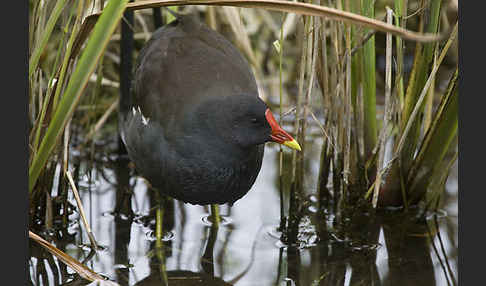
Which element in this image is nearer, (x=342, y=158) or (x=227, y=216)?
(x=342, y=158)

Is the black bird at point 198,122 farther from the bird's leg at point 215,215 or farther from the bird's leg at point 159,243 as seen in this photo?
the bird's leg at point 215,215

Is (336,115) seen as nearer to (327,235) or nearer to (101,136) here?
(327,235)

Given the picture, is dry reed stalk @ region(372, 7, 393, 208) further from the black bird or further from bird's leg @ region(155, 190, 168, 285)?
bird's leg @ region(155, 190, 168, 285)

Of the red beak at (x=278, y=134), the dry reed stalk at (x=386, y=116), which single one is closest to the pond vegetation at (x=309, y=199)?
the dry reed stalk at (x=386, y=116)

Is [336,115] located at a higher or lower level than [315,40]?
lower

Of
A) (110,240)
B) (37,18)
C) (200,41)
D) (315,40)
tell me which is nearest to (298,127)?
(315,40)

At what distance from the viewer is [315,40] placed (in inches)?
104

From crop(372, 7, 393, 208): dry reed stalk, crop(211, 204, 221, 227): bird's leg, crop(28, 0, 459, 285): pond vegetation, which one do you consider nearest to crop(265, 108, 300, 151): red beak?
crop(28, 0, 459, 285): pond vegetation

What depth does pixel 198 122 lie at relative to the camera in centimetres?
247

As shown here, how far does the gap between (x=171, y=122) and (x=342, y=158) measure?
0.83m

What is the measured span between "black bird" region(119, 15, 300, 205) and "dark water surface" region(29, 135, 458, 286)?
32 cm

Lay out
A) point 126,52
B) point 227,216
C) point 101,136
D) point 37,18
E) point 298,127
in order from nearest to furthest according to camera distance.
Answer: point 37,18
point 298,127
point 227,216
point 126,52
point 101,136

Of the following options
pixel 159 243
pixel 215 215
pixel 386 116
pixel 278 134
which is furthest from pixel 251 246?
pixel 386 116

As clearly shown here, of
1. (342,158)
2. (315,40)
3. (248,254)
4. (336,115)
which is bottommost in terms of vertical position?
(248,254)
